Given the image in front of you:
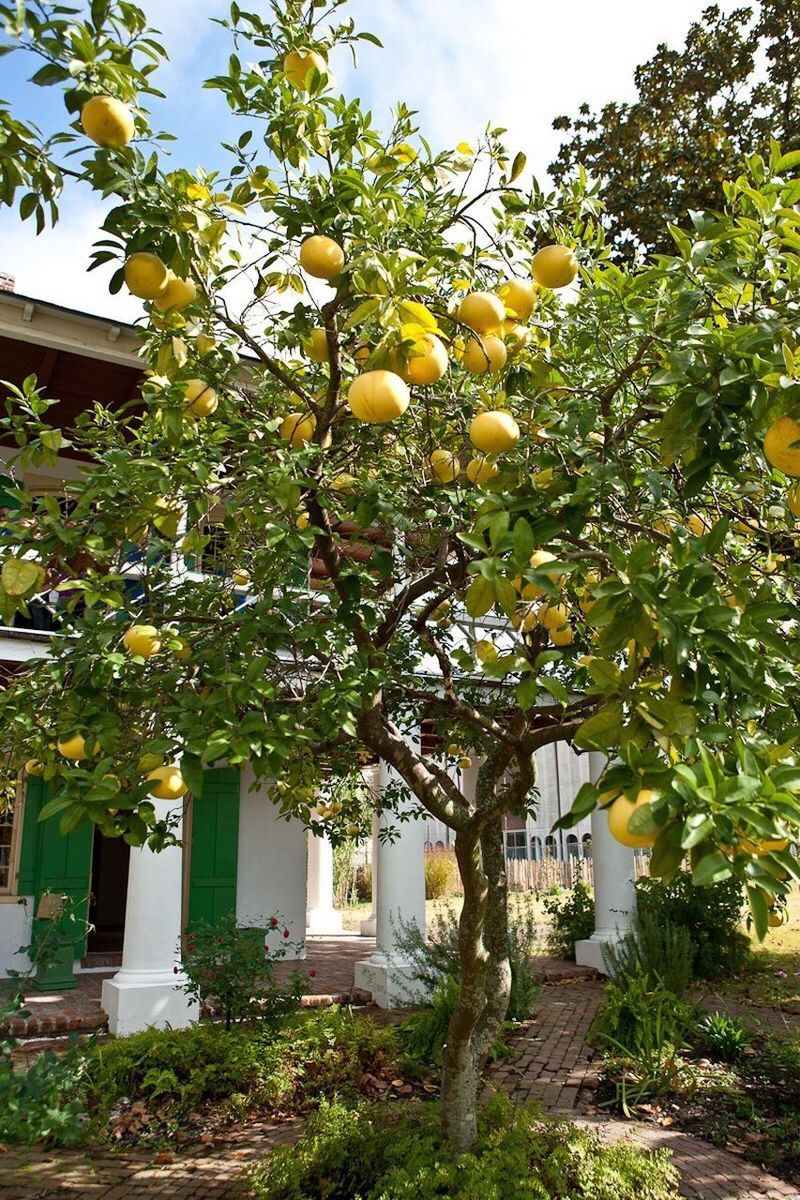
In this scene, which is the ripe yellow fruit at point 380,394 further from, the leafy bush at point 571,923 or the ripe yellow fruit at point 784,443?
the leafy bush at point 571,923

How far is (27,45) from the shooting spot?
5.68 ft

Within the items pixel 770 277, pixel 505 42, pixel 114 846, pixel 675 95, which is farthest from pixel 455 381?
pixel 114 846

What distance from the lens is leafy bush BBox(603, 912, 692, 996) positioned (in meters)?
7.83

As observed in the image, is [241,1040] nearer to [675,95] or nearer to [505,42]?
[505,42]

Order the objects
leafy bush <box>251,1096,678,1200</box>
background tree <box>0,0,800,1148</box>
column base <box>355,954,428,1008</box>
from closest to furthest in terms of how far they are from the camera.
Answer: background tree <box>0,0,800,1148</box> < leafy bush <box>251,1096,678,1200</box> < column base <box>355,954,428,1008</box>

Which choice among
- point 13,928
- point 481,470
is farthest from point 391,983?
point 481,470

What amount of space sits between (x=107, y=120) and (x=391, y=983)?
8.48 m

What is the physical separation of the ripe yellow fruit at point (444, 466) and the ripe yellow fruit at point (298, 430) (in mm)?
498

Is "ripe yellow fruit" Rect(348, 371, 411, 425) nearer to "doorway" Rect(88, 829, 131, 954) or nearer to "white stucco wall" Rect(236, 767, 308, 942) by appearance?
"white stucco wall" Rect(236, 767, 308, 942)

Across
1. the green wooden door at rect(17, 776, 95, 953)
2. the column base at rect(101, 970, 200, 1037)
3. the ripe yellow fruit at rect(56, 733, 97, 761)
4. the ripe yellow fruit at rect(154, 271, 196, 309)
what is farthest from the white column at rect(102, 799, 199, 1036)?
the ripe yellow fruit at rect(154, 271, 196, 309)

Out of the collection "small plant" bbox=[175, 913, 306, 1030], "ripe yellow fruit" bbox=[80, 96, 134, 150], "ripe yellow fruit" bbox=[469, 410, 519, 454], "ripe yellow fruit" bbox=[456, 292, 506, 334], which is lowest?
"small plant" bbox=[175, 913, 306, 1030]

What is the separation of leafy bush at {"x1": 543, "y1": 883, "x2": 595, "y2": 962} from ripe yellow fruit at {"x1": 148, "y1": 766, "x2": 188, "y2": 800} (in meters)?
9.97

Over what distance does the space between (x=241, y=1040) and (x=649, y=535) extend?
508 cm

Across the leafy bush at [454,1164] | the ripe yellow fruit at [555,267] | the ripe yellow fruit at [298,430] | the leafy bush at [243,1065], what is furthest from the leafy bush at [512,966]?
the ripe yellow fruit at [555,267]
